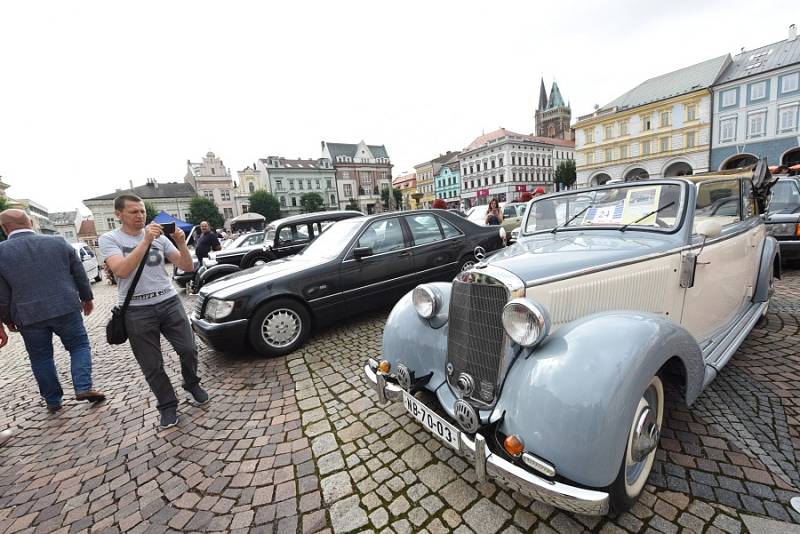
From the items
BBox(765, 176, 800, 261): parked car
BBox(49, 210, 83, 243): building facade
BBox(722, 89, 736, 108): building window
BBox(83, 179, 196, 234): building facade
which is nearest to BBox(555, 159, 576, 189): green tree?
BBox(722, 89, 736, 108): building window

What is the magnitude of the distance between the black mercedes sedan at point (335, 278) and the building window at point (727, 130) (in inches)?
1708

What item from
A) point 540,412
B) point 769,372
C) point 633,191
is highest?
point 633,191

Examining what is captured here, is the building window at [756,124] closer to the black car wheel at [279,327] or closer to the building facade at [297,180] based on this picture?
the black car wheel at [279,327]

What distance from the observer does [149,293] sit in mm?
2924

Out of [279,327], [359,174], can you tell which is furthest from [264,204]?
[279,327]

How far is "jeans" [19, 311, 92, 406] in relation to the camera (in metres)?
3.32

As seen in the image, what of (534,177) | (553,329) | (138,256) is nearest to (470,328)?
(553,329)

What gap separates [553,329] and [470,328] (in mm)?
494

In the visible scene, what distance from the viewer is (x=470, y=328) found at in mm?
2129

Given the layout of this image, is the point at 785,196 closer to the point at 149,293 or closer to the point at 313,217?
the point at 313,217

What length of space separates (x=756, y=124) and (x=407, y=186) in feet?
242

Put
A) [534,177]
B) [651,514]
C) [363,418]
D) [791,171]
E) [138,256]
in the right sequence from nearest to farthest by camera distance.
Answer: [651,514] < [138,256] < [363,418] < [791,171] < [534,177]

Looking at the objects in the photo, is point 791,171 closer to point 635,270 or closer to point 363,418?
point 635,270

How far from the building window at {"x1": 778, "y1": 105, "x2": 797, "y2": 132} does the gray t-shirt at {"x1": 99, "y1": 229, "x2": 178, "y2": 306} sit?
4675cm
